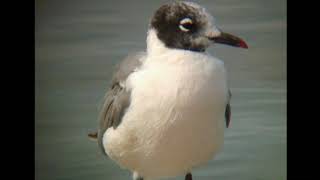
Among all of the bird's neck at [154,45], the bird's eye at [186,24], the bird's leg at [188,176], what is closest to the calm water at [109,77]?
the bird's leg at [188,176]

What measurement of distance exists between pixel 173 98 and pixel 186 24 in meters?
0.26

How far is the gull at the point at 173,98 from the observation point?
2.00 metres

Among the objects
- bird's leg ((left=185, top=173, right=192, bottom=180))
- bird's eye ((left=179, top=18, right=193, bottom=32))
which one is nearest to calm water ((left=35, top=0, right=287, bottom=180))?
bird's leg ((left=185, top=173, right=192, bottom=180))

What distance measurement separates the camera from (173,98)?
200 centimetres

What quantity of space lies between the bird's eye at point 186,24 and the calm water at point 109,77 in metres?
0.30

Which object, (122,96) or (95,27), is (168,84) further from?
(95,27)

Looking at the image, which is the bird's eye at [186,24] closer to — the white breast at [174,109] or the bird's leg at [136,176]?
the white breast at [174,109]

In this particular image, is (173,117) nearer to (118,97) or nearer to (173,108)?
(173,108)

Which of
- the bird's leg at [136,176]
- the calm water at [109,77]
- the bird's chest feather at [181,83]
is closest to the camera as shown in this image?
the bird's chest feather at [181,83]

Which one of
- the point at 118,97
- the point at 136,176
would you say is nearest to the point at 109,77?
the point at 118,97

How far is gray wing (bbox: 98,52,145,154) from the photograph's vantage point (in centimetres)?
207
